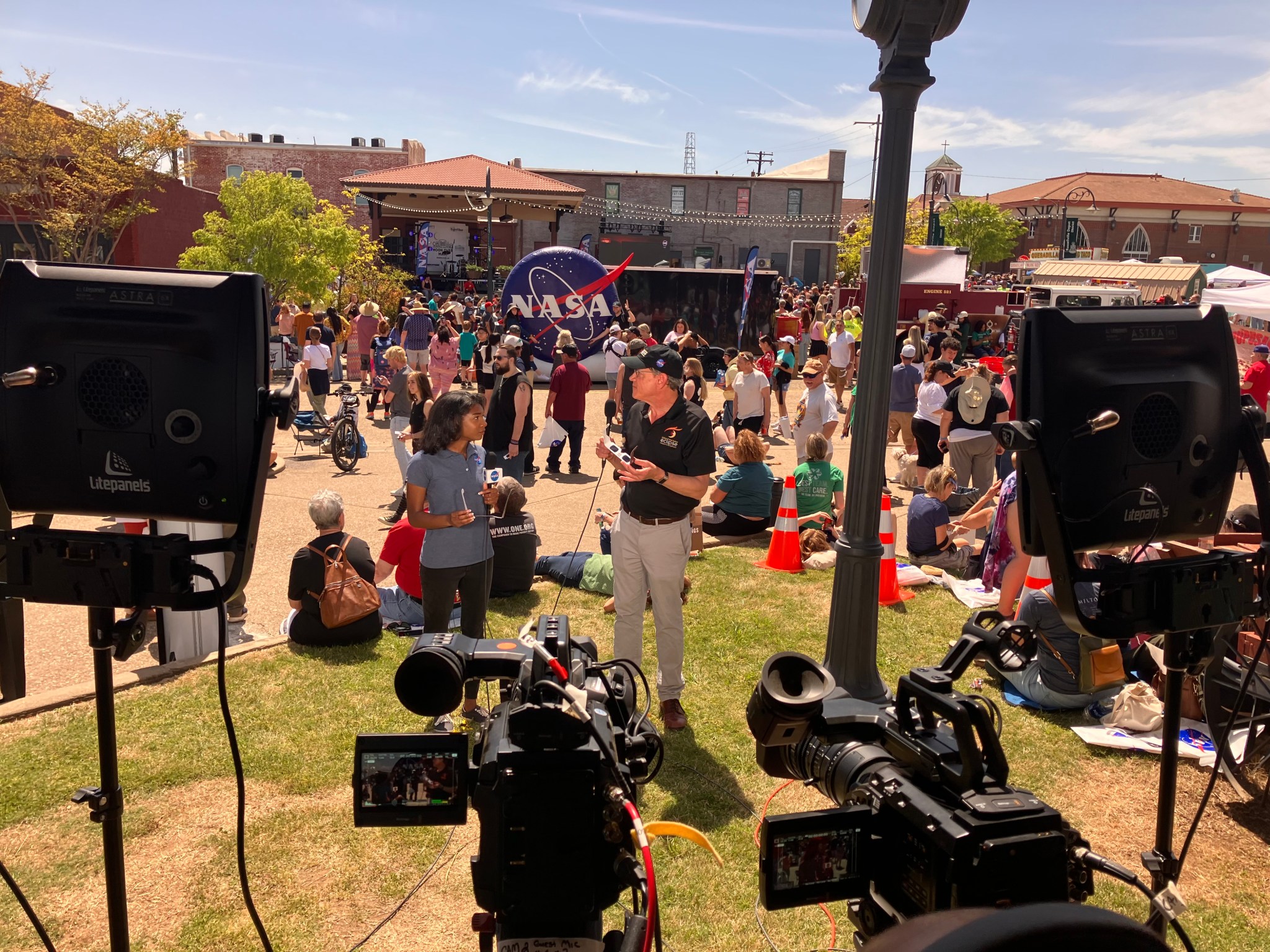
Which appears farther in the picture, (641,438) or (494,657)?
(641,438)

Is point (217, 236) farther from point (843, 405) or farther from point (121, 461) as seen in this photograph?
point (121, 461)

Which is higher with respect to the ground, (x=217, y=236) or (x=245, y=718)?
(x=217, y=236)

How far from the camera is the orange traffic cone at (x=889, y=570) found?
7.71 m

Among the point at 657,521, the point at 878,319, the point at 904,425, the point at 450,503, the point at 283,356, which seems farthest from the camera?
the point at 283,356

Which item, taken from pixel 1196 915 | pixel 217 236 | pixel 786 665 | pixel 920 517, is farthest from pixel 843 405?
pixel 217 236

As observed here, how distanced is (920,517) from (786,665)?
677 cm

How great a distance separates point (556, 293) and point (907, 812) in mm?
20207

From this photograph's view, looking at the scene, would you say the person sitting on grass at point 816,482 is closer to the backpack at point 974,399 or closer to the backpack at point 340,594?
the backpack at point 974,399

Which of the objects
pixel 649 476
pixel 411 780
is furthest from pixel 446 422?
pixel 411 780

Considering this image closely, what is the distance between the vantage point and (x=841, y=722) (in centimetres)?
236

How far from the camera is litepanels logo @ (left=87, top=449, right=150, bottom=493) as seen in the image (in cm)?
226

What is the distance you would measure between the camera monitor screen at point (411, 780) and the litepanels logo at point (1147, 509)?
1840 millimetres

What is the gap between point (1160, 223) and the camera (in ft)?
273

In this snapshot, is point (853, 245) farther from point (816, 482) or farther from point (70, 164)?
point (816, 482)
